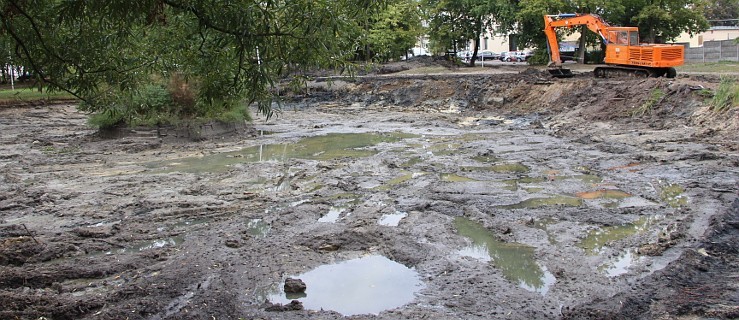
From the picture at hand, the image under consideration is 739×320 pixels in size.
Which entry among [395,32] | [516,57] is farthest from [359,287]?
[516,57]

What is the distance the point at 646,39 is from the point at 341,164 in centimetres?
3261

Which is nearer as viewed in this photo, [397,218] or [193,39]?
[193,39]

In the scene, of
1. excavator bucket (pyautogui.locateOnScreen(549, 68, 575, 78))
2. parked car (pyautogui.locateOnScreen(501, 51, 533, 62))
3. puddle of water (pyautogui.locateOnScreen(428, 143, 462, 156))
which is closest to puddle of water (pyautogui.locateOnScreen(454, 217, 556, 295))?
puddle of water (pyautogui.locateOnScreen(428, 143, 462, 156))

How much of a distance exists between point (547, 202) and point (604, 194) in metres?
1.37

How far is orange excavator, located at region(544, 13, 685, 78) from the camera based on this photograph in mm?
25016

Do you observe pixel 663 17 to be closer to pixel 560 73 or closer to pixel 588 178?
pixel 560 73

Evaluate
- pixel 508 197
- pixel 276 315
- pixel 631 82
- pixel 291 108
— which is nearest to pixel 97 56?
pixel 276 315

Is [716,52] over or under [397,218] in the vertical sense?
over

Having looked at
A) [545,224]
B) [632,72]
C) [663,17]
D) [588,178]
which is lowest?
[545,224]

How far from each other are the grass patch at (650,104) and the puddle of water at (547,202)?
451 inches

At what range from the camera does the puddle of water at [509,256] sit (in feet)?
24.3

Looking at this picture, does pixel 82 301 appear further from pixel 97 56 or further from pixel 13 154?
pixel 13 154

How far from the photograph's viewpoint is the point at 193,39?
17.6 feet

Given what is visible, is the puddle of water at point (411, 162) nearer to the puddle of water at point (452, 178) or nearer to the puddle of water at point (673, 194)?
the puddle of water at point (452, 178)
